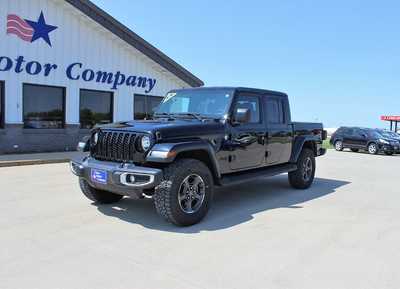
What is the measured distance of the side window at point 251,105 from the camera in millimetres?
6920

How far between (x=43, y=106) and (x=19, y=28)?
2.64 meters

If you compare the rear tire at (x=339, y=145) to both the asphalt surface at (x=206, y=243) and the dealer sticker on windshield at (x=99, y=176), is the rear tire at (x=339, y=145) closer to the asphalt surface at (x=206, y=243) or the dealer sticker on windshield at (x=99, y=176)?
the asphalt surface at (x=206, y=243)

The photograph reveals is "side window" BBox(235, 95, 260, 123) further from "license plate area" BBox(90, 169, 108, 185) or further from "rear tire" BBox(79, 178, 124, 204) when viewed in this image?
"rear tire" BBox(79, 178, 124, 204)

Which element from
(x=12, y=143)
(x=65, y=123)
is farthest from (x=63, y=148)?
(x=12, y=143)

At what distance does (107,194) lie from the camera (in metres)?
6.83

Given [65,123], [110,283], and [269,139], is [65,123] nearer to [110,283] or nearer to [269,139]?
[269,139]

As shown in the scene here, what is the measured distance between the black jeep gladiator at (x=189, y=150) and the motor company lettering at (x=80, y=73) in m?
7.94

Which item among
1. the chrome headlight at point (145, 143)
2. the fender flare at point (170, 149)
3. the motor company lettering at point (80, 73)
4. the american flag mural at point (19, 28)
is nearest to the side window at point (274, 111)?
the fender flare at point (170, 149)

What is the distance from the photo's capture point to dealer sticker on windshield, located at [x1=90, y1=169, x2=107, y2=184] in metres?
5.63

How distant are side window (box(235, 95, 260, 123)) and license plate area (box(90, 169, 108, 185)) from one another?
7.95 ft

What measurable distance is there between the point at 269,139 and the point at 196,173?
2.31m

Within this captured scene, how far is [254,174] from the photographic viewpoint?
713 centimetres

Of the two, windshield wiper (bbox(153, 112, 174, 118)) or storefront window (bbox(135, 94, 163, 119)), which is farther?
storefront window (bbox(135, 94, 163, 119))

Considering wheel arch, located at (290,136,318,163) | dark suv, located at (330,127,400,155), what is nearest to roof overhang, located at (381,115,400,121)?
dark suv, located at (330,127,400,155)
